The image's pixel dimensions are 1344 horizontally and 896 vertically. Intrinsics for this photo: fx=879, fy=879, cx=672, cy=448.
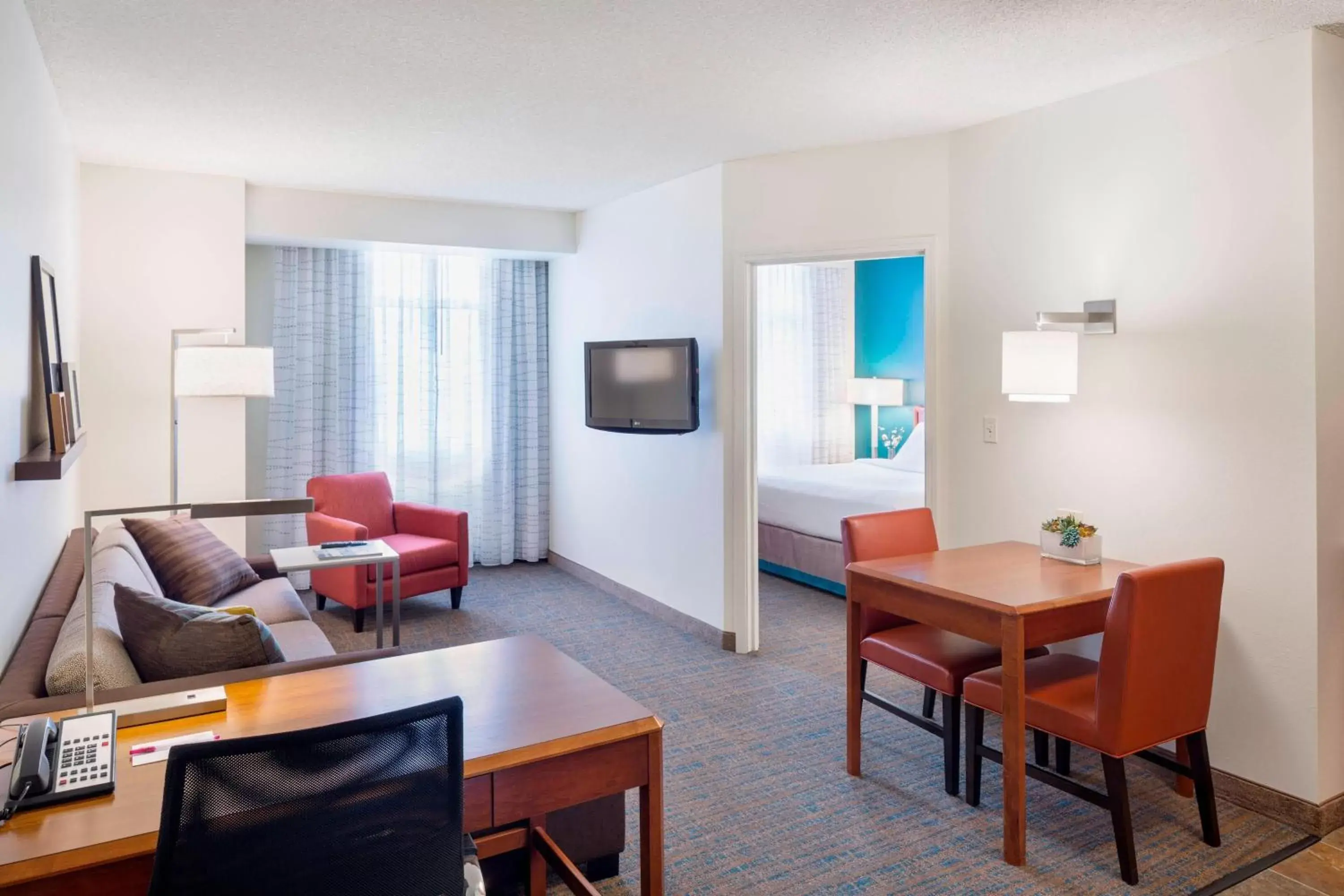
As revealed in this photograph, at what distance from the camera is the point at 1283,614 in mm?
2799

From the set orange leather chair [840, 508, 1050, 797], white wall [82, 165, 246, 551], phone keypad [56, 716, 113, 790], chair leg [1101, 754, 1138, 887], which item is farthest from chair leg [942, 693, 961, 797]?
white wall [82, 165, 246, 551]

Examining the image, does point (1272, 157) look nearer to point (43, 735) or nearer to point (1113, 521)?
point (1113, 521)

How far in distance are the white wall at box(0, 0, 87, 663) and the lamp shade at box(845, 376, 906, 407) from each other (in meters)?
5.82

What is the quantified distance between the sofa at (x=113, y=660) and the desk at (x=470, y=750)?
0.61 feet

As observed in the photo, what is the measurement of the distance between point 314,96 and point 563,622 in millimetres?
3009

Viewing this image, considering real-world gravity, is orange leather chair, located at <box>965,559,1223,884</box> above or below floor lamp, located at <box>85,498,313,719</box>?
below

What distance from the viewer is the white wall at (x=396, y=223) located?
5.20 m

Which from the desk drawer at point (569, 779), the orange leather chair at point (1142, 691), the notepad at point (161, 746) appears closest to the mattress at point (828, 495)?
the orange leather chair at point (1142, 691)

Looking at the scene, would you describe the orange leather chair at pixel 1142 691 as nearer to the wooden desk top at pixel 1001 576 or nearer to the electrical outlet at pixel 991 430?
the wooden desk top at pixel 1001 576

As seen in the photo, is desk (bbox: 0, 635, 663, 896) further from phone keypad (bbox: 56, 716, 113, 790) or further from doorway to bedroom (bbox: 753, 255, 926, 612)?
doorway to bedroom (bbox: 753, 255, 926, 612)

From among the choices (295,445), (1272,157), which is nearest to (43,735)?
(1272,157)

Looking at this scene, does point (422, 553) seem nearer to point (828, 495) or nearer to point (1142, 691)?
point (828, 495)

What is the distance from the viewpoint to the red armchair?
196 inches

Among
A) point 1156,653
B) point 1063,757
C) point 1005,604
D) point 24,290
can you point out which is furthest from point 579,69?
point 1063,757
